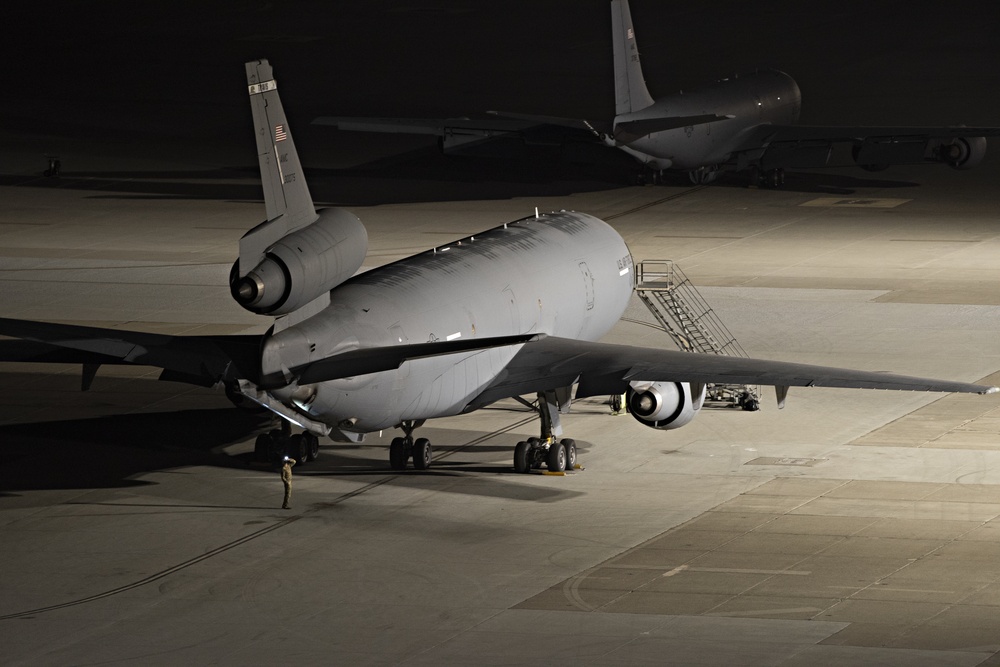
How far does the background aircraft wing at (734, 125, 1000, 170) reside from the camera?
71.1 m

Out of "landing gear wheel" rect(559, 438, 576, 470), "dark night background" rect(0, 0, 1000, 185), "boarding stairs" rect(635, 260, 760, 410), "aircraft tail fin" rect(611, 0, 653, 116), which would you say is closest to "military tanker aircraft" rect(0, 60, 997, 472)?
"landing gear wheel" rect(559, 438, 576, 470)

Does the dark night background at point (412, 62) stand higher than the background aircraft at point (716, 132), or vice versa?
the dark night background at point (412, 62)

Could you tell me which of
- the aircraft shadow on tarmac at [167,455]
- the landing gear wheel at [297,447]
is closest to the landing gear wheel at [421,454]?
the aircraft shadow on tarmac at [167,455]

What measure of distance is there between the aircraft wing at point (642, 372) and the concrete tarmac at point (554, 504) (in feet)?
6.72

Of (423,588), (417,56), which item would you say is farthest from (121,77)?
(423,588)

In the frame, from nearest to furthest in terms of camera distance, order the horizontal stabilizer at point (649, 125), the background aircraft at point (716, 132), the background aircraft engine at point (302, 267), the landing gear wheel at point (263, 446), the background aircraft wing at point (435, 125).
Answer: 1. the background aircraft engine at point (302, 267)
2. the landing gear wheel at point (263, 446)
3. the horizontal stabilizer at point (649, 125)
4. the background aircraft at point (716, 132)
5. the background aircraft wing at point (435, 125)

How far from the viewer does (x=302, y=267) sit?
31.9 m

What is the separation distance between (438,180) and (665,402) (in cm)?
4357

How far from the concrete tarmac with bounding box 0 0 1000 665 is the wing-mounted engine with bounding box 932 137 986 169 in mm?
7944

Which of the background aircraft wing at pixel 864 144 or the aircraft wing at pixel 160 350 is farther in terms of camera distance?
the background aircraft wing at pixel 864 144

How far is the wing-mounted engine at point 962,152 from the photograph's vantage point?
74.3m

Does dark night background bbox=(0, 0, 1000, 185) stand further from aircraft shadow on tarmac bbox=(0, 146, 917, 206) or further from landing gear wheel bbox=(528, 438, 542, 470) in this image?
landing gear wheel bbox=(528, 438, 542, 470)

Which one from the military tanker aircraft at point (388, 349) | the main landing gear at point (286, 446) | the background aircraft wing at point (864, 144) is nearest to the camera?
the military tanker aircraft at point (388, 349)

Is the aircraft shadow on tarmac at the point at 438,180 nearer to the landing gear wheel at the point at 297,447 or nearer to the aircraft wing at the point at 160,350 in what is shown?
the landing gear wheel at the point at 297,447
